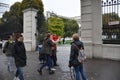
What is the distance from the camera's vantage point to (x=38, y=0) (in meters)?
34.0

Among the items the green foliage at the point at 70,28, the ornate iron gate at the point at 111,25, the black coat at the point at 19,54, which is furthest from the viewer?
the green foliage at the point at 70,28

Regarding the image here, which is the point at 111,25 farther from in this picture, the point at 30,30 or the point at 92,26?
the point at 30,30

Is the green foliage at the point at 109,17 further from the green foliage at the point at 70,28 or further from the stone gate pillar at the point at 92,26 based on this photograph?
the green foliage at the point at 70,28

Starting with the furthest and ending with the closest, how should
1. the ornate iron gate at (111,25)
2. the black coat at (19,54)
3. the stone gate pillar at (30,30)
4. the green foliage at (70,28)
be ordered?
the green foliage at (70,28) < the stone gate pillar at (30,30) < the ornate iron gate at (111,25) < the black coat at (19,54)

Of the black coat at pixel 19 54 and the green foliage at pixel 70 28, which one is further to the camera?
the green foliage at pixel 70 28

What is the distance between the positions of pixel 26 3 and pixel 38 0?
3688mm

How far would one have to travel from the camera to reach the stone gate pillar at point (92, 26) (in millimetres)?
17344

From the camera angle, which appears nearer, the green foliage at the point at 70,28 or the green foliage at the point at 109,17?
the green foliage at the point at 109,17

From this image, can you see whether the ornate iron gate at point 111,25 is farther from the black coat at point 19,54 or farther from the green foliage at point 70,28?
the green foliage at point 70,28

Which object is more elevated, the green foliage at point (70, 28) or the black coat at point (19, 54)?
the green foliage at point (70, 28)

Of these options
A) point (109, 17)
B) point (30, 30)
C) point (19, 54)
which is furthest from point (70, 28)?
point (19, 54)

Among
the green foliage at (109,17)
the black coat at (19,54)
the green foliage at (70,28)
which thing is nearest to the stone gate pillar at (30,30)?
the green foliage at (109,17)

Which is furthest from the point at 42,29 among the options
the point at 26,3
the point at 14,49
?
the point at 14,49

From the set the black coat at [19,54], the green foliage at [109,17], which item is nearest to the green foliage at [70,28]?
the green foliage at [109,17]
